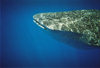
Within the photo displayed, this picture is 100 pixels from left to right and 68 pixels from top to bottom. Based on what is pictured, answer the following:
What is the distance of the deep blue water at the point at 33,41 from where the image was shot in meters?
11.7

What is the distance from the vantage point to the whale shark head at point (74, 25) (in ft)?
19.6

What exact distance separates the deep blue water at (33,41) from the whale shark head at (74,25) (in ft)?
16.2

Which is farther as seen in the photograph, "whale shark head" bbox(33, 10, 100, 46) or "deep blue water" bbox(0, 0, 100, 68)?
"deep blue water" bbox(0, 0, 100, 68)

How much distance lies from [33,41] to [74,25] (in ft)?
25.6

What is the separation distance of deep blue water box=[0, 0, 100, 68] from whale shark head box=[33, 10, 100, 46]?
495 cm

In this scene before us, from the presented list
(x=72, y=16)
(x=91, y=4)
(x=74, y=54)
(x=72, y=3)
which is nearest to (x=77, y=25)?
(x=72, y=16)

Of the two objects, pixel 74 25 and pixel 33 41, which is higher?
pixel 33 41

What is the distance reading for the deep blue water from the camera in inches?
460

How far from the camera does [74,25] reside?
6293mm

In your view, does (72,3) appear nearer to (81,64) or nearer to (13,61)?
(81,64)

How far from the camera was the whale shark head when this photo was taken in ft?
19.6

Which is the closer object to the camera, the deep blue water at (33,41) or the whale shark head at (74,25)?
the whale shark head at (74,25)

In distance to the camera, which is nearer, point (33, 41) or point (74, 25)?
point (74, 25)

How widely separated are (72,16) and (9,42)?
7.66 metres
